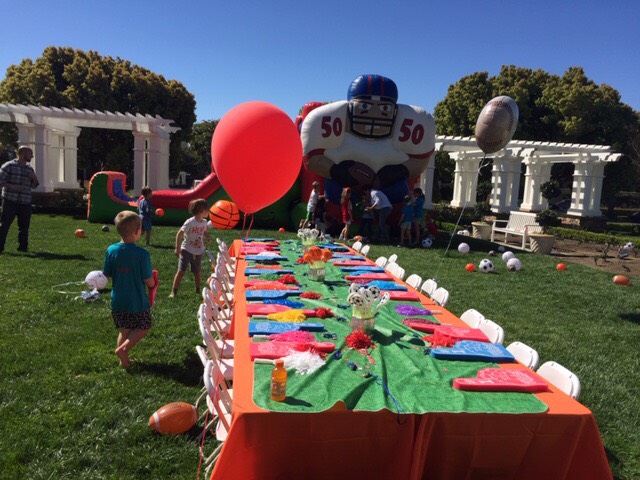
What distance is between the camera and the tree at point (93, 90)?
27.3 meters

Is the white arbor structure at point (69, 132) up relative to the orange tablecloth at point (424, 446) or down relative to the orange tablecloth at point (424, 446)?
up

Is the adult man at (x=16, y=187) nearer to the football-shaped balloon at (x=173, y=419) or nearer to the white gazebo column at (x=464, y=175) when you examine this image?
the football-shaped balloon at (x=173, y=419)

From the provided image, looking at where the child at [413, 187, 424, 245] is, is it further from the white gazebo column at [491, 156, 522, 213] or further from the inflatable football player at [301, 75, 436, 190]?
the white gazebo column at [491, 156, 522, 213]

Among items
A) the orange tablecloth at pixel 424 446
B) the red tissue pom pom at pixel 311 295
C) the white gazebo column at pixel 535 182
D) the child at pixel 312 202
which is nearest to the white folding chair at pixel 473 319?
the red tissue pom pom at pixel 311 295

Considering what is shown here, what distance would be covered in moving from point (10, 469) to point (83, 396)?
37.8 inches

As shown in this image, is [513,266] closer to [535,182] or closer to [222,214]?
[222,214]

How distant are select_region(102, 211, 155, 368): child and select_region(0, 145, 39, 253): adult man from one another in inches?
232

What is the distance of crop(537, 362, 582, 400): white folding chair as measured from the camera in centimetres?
289

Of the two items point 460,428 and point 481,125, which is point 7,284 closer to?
point 460,428

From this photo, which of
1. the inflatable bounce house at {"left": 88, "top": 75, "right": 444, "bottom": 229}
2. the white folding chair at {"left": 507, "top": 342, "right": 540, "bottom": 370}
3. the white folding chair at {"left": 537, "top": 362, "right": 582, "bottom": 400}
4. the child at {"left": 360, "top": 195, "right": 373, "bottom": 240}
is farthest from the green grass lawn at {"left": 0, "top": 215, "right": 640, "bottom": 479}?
the inflatable bounce house at {"left": 88, "top": 75, "right": 444, "bottom": 229}

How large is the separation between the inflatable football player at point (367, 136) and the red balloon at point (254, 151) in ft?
24.5

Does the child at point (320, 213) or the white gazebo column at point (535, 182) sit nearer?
the child at point (320, 213)

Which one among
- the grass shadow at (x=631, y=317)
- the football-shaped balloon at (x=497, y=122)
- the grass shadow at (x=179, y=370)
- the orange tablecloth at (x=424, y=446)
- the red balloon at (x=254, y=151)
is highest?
the football-shaped balloon at (x=497, y=122)

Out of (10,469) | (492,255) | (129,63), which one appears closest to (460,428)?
(10,469)
